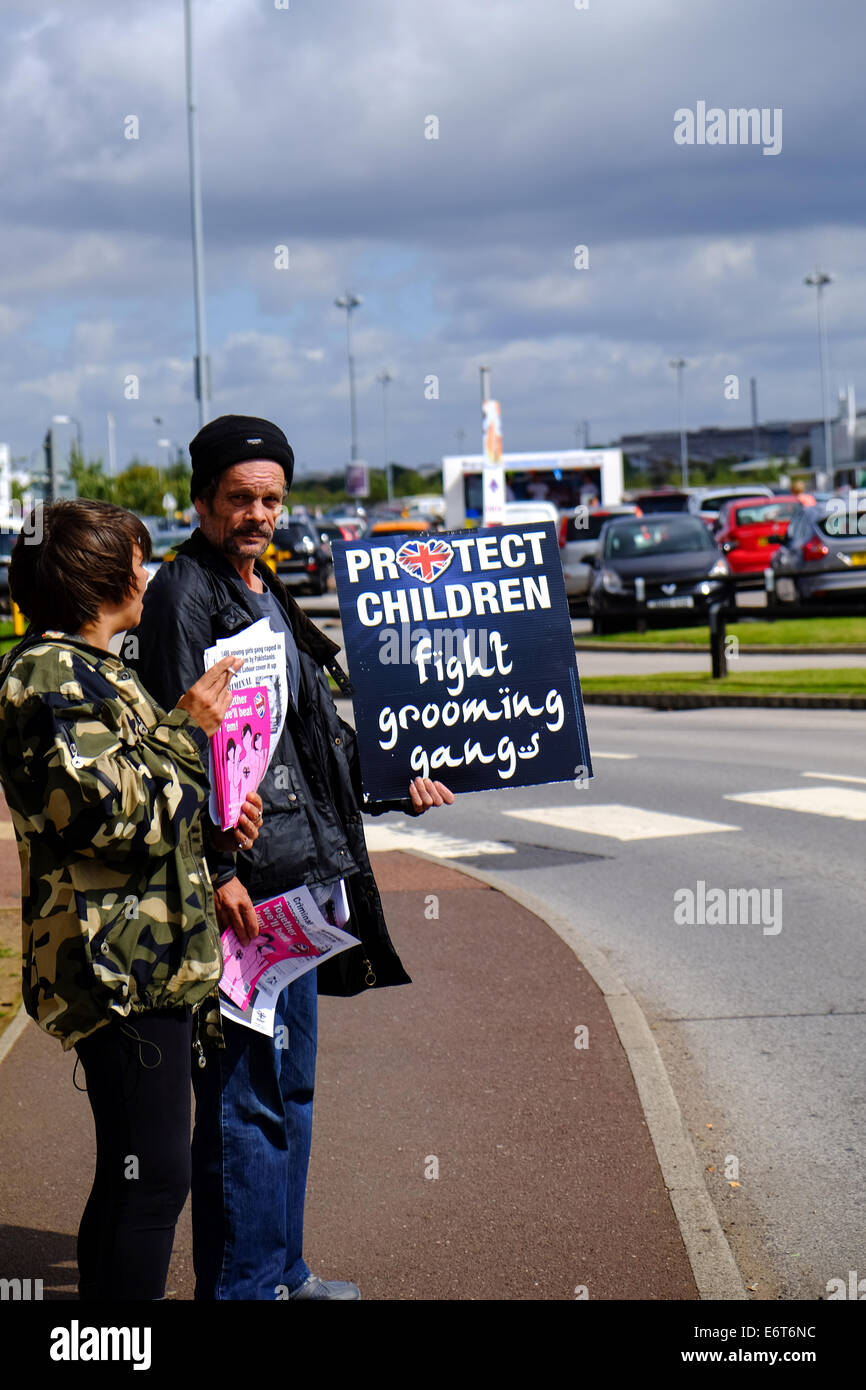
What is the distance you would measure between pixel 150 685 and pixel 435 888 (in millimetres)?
5778

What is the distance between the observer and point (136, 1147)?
322 centimetres

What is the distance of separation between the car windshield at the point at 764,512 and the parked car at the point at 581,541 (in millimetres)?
2101

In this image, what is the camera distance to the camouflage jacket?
3072 millimetres

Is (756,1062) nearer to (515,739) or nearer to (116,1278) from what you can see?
(515,739)

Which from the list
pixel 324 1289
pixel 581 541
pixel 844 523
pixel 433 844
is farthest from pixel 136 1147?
pixel 581 541

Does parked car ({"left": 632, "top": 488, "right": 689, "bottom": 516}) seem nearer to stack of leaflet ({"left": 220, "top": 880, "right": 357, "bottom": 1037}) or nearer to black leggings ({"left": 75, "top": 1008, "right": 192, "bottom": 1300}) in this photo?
stack of leaflet ({"left": 220, "top": 880, "right": 357, "bottom": 1037})

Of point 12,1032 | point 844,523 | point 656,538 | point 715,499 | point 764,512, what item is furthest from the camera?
point 715,499

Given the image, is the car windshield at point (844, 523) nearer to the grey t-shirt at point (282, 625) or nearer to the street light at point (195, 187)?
the street light at point (195, 187)

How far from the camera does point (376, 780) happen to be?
390cm

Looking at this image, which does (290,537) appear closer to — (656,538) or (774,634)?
(656,538)

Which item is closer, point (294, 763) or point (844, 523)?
point (294, 763)

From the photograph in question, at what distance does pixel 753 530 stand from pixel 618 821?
22.3m

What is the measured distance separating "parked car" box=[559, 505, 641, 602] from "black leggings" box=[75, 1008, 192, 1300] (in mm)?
27255

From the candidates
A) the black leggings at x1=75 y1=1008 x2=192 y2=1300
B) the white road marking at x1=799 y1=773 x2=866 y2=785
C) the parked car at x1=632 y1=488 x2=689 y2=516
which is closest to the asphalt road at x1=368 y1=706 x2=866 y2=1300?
the white road marking at x1=799 y1=773 x2=866 y2=785
